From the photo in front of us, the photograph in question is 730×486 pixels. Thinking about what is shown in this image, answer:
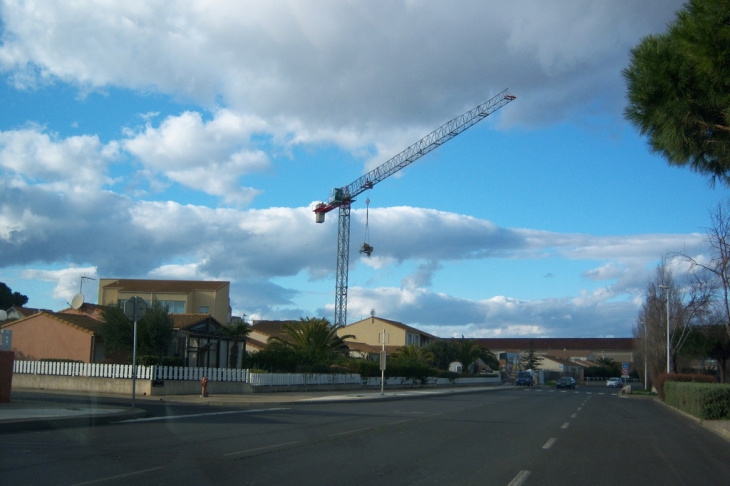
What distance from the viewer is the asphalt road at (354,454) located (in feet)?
31.9

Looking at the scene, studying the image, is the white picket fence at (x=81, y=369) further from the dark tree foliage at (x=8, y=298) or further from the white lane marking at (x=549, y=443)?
the dark tree foliage at (x=8, y=298)

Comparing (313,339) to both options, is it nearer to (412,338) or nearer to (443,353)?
(443,353)

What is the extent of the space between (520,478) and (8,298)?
89.0 meters

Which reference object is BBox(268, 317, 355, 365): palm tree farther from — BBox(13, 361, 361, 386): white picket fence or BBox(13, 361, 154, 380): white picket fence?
BBox(13, 361, 154, 380): white picket fence

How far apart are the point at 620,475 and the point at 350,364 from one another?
37270mm

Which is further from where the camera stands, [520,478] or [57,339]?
[57,339]

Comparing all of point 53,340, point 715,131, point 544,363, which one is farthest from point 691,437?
point 544,363

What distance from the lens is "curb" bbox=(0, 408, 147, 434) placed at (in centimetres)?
1420

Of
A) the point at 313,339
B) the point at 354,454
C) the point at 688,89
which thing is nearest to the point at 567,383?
the point at 313,339

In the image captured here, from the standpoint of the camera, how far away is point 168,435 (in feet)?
46.6

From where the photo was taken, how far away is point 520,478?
10016mm

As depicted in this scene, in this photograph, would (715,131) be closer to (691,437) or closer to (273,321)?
(691,437)

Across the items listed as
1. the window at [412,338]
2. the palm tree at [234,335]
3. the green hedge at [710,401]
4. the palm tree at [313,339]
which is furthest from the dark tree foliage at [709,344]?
the window at [412,338]

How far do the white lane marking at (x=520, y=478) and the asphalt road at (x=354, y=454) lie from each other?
1 centimetres
